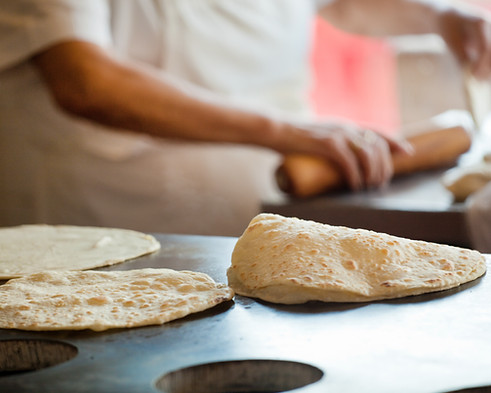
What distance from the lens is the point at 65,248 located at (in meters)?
1.36

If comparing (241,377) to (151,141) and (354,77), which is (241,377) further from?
(354,77)

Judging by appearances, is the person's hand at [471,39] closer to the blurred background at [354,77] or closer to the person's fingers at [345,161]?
the person's fingers at [345,161]

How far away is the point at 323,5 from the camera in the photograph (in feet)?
11.5

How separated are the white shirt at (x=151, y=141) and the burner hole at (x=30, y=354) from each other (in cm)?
159

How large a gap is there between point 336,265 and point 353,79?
725 centimetres

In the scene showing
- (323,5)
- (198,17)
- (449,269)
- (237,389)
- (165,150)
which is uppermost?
(323,5)

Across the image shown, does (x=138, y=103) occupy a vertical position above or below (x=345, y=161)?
above

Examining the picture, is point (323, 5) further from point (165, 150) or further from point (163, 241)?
point (163, 241)

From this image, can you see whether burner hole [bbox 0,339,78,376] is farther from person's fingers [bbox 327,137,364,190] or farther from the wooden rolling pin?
person's fingers [bbox 327,137,364,190]

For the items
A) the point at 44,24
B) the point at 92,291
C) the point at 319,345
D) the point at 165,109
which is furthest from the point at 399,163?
→ the point at 319,345

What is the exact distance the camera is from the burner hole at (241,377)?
73cm

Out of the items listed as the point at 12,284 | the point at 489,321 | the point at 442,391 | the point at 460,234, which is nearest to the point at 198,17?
the point at 460,234

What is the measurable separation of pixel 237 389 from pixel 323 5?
298cm

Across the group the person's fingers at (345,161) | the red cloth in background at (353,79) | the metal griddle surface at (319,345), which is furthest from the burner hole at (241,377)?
the red cloth in background at (353,79)
